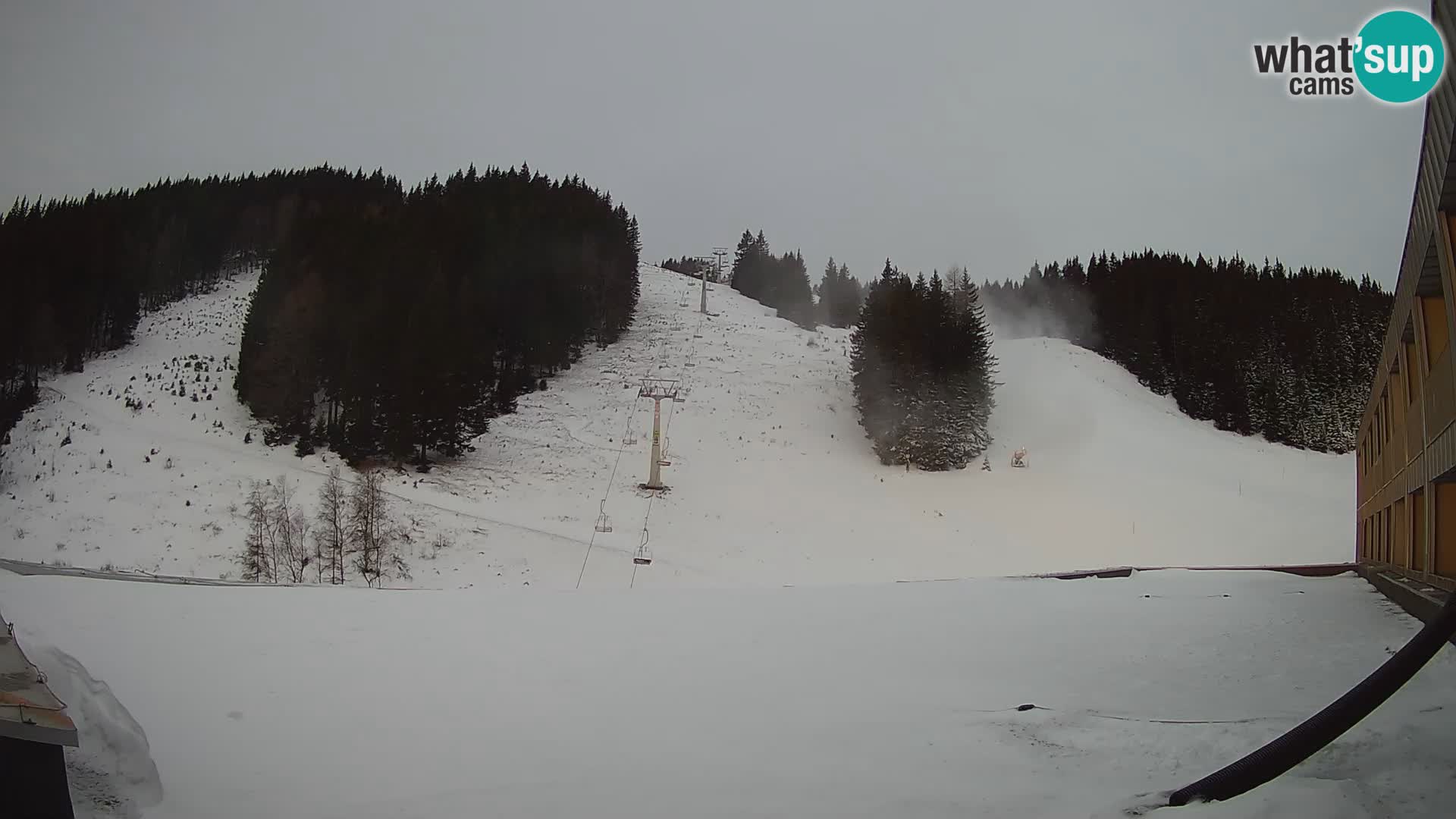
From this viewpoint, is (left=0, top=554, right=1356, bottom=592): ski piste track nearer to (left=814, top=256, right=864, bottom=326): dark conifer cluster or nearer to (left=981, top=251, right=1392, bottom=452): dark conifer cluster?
(left=981, top=251, right=1392, bottom=452): dark conifer cluster

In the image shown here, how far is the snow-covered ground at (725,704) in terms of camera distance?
4191 millimetres

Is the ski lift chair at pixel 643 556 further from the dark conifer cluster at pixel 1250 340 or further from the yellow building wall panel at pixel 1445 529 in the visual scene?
the dark conifer cluster at pixel 1250 340

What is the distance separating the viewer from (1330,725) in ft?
11.7

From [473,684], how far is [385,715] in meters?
0.94

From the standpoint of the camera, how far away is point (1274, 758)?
354 cm

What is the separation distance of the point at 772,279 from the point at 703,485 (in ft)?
188

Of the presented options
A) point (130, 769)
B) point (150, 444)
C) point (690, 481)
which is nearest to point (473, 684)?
point (130, 769)

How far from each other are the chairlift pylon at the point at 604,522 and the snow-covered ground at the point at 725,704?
15.7 m

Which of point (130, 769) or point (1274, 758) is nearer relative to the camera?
point (1274, 758)

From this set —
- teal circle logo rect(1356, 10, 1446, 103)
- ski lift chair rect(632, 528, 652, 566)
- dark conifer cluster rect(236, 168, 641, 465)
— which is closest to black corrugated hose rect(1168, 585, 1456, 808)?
teal circle logo rect(1356, 10, 1446, 103)

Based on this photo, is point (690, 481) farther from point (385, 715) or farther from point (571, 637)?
point (385, 715)

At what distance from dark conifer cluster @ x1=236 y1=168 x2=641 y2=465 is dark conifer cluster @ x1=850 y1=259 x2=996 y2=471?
1713 cm

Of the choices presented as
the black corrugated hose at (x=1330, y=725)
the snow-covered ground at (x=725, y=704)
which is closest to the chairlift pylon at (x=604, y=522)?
the snow-covered ground at (x=725, y=704)

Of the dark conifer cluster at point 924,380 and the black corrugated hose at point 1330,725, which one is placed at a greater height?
the dark conifer cluster at point 924,380
